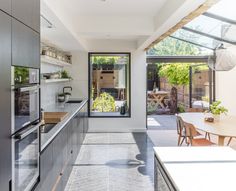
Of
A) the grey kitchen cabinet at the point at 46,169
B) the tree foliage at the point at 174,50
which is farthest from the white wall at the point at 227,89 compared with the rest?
the grey kitchen cabinet at the point at 46,169

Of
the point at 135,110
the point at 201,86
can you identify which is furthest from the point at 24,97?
the point at 201,86

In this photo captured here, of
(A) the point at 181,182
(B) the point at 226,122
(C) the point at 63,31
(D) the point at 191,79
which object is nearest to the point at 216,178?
(A) the point at 181,182

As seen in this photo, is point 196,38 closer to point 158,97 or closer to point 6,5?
point 158,97

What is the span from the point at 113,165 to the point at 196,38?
449 centimetres

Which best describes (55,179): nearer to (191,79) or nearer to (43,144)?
(43,144)

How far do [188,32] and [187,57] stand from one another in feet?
3.53

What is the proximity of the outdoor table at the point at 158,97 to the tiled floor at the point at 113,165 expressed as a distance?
3.54 m

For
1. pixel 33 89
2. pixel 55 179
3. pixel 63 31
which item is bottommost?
pixel 55 179

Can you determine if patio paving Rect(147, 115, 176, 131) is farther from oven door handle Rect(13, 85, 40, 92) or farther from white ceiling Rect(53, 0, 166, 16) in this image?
oven door handle Rect(13, 85, 40, 92)

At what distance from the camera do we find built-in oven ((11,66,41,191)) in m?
1.77

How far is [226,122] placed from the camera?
5453mm

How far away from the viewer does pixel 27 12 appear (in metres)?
2.08

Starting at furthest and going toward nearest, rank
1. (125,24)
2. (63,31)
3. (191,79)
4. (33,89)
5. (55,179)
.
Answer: (191,79) < (125,24) < (63,31) < (55,179) < (33,89)

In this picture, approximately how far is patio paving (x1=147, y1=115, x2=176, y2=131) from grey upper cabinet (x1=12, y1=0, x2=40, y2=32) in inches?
273
